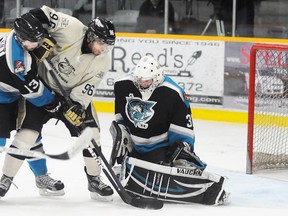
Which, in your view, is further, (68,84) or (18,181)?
(18,181)

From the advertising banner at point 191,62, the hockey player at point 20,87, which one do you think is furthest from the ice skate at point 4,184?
the advertising banner at point 191,62

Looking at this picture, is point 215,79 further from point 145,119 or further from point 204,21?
point 145,119

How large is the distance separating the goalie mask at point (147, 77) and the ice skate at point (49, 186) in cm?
58

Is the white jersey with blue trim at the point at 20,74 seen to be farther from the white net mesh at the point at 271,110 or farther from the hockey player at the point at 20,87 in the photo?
the white net mesh at the point at 271,110

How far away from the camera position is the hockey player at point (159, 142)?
3.92 meters

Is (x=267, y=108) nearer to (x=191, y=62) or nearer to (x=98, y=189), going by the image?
(x=98, y=189)

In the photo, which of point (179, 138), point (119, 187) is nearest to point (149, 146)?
point (179, 138)

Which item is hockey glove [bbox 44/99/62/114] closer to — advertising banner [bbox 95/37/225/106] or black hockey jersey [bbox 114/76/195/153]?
black hockey jersey [bbox 114/76/195/153]

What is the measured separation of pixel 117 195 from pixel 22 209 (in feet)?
1.68

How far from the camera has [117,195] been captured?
4.10 meters

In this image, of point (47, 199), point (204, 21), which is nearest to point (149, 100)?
point (47, 199)

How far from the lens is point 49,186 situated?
407cm

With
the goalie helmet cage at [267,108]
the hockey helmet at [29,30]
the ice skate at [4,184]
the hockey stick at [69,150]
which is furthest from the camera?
the goalie helmet cage at [267,108]

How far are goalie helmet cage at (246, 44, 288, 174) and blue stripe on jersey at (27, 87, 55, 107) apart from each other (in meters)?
1.43
